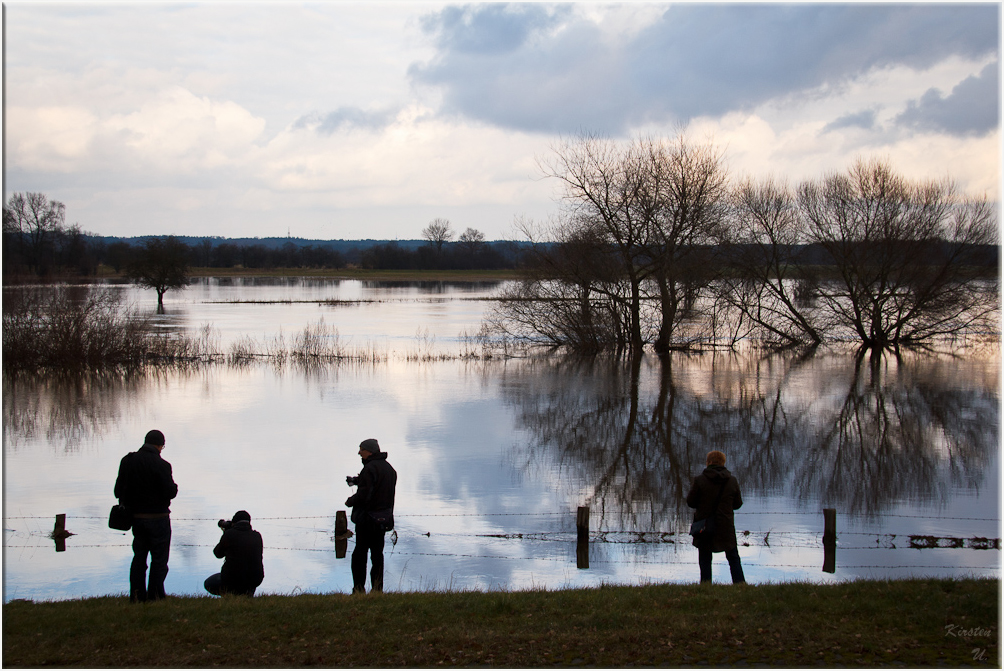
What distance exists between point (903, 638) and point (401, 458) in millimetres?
12141

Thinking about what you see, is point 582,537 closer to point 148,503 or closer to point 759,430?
point 148,503

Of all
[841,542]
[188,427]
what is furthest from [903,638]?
[188,427]

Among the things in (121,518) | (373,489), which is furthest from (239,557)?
(373,489)

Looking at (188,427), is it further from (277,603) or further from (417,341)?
(417,341)

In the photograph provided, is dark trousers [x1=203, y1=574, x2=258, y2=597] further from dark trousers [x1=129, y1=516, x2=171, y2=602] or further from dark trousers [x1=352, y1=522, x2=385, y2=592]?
dark trousers [x1=352, y1=522, x2=385, y2=592]

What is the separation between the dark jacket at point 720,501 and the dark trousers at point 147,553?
5.26 m

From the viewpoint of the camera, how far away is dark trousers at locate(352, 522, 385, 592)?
30.2 feet

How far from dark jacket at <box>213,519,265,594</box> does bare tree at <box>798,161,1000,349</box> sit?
36.8m

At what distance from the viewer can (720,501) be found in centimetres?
896

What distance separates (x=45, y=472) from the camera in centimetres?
1673

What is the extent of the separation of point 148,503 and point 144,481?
25 centimetres

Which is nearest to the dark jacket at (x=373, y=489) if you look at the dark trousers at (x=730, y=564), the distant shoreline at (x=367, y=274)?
the dark trousers at (x=730, y=564)

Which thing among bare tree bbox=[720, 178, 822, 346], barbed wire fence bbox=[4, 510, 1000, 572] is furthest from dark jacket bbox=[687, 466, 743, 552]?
bare tree bbox=[720, 178, 822, 346]

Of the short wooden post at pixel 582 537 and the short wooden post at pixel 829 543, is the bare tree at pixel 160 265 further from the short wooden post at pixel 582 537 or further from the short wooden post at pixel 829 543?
the short wooden post at pixel 829 543
